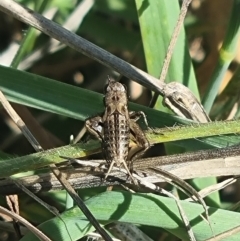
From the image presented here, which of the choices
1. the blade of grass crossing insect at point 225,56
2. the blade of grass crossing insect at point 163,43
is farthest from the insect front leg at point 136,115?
the blade of grass crossing insect at point 225,56

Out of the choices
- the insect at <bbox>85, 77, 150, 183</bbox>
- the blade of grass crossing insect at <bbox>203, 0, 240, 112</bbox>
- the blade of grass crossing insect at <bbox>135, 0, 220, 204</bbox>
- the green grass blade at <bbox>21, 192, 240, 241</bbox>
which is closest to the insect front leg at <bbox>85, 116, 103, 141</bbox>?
the insect at <bbox>85, 77, 150, 183</bbox>

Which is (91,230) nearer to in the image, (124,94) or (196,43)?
(124,94)

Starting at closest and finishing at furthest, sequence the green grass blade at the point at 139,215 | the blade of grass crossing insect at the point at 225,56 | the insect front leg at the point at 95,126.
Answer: the green grass blade at the point at 139,215 → the insect front leg at the point at 95,126 → the blade of grass crossing insect at the point at 225,56

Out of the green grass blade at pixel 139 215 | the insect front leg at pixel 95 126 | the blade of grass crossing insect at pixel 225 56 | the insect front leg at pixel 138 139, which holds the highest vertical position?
the blade of grass crossing insect at pixel 225 56

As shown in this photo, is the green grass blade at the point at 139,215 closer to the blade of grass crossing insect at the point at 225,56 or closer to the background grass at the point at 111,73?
the background grass at the point at 111,73

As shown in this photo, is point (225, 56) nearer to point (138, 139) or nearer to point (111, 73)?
point (138, 139)

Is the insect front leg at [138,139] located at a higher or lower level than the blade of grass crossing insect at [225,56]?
lower

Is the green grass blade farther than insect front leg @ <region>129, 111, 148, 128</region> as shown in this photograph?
No

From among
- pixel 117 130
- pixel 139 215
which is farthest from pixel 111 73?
pixel 139 215

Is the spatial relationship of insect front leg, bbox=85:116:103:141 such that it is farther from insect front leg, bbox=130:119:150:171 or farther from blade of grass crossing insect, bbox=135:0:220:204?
blade of grass crossing insect, bbox=135:0:220:204

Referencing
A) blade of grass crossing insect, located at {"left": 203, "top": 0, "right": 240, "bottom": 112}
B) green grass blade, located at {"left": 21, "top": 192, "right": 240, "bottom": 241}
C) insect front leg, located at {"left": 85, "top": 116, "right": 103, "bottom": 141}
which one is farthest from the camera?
blade of grass crossing insect, located at {"left": 203, "top": 0, "right": 240, "bottom": 112}
